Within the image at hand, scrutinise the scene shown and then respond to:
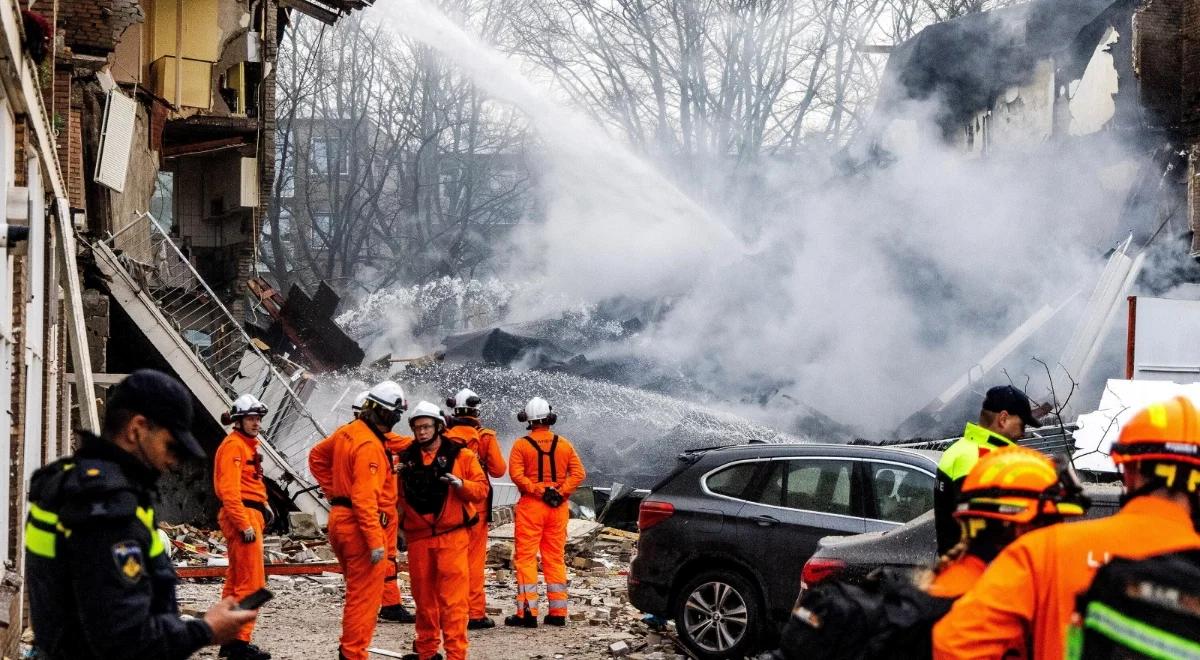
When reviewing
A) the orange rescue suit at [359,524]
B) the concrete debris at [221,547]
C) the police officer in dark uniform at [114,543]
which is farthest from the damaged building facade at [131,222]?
the police officer in dark uniform at [114,543]

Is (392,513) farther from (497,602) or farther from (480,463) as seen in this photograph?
(497,602)

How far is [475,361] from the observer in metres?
24.4

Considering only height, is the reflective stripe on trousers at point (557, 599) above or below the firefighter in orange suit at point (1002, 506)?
below

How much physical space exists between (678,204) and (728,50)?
30.0ft

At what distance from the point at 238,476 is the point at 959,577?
22.2 ft

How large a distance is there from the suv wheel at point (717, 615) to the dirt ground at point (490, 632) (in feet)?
1.61

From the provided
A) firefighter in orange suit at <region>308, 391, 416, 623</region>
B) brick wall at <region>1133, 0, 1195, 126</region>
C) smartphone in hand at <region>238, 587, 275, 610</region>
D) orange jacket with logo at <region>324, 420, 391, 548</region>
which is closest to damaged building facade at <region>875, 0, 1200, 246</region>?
brick wall at <region>1133, 0, 1195, 126</region>

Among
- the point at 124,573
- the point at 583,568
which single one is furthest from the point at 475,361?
the point at 124,573

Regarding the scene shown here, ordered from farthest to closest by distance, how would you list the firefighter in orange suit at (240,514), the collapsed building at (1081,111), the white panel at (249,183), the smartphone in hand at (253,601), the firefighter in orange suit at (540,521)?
the white panel at (249,183)
the collapsed building at (1081,111)
the firefighter in orange suit at (540,521)
the firefighter in orange suit at (240,514)
the smartphone in hand at (253,601)

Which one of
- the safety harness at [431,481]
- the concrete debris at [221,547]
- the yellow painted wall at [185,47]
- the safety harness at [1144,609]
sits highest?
the yellow painted wall at [185,47]

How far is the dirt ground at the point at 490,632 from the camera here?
918cm

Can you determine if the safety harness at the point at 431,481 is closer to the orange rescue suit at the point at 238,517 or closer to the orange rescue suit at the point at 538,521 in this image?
the orange rescue suit at the point at 238,517

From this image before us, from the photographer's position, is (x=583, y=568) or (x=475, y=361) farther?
(x=475, y=361)

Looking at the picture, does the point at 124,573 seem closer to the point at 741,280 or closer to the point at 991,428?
the point at 991,428
